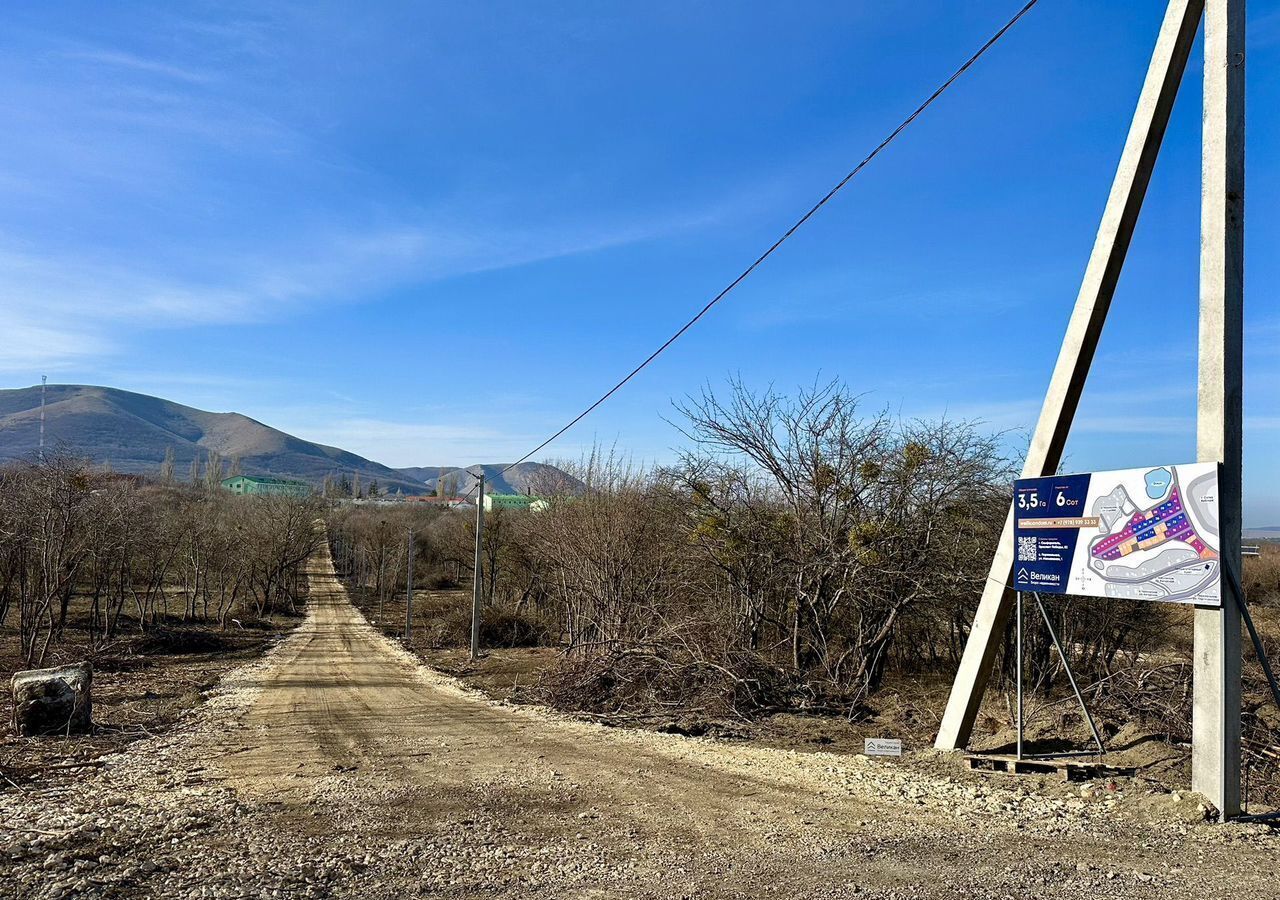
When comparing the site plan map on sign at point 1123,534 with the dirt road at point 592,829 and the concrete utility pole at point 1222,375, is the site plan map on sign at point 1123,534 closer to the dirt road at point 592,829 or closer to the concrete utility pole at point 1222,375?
the concrete utility pole at point 1222,375

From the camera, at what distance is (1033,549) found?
868cm

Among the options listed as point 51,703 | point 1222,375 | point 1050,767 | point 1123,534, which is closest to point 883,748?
point 1050,767

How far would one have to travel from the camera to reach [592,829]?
6.70 m

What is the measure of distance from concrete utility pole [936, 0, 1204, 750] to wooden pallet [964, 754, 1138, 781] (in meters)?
0.59

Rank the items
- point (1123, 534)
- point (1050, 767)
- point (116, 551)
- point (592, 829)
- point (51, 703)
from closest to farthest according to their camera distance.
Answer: point (592, 829)
point (1123, 534)
point (1050, 767)
point (51, 703)
point (116, 551)

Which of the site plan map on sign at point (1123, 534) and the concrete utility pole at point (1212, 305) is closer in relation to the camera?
the concrete utility pole at point (1212, 305)

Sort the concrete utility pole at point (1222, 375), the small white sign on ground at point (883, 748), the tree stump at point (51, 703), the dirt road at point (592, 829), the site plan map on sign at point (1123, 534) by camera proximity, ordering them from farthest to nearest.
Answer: the tree stump at point (51, 703) → the small white sign on ground at point (883, 748) → the site plan map on sign at point (1123, 534) → the concrete utility pole at point (1222, 375) → the dirt road at point (592, 829)

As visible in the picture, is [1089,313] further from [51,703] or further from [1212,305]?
[51,703]

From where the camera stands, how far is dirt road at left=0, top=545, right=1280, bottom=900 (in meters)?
5.45

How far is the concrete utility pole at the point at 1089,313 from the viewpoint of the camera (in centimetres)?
819

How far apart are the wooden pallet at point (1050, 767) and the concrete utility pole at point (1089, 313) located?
59cm

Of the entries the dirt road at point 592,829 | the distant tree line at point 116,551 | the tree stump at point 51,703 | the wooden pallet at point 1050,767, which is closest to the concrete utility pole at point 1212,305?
the dirt road at point 592,829

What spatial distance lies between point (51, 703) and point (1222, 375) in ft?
49.2

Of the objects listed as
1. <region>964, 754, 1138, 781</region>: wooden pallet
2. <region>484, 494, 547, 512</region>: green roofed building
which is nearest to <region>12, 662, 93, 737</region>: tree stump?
<region>964, 754, 1138, 781</region>: wooden pallet
